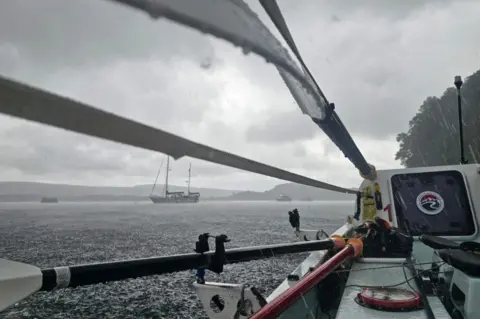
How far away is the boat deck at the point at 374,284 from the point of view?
3.03m

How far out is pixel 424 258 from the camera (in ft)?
21.0

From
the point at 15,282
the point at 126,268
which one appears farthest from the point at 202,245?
the point at 15,282

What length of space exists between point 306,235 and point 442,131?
2499 inches

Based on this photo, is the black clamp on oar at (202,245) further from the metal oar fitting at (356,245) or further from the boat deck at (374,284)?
→ the metal oar fitting at (356,245)

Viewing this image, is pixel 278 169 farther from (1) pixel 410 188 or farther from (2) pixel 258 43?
(1) pixel 410 188

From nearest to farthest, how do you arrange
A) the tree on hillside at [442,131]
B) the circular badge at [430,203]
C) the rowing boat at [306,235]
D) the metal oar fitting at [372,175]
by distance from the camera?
the rowing boat at [306,235] → the circular badge at [430,203] → the metal oar fitting at [372,175] → the tree on hillside at [442,131]

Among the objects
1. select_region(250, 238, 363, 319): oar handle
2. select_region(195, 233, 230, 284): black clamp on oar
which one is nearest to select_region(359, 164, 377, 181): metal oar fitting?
select_region(250, 238, 363, 319): oar handle

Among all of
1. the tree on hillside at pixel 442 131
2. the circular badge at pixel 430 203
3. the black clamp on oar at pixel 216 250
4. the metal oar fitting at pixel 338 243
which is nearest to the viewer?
the black clamp on oar at pixel 216 250

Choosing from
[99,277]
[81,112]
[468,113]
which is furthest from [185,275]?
[468,113]

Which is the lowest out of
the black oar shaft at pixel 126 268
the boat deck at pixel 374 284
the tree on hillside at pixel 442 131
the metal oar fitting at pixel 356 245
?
the boat deck at pixel 374 284

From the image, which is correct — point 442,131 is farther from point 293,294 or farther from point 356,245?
point 293,294

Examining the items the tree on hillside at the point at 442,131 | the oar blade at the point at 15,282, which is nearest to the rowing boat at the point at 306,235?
the oar blade at the point at 15,282

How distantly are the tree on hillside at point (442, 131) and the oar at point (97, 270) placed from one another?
180 ft

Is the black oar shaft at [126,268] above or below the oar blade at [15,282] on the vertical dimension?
below
